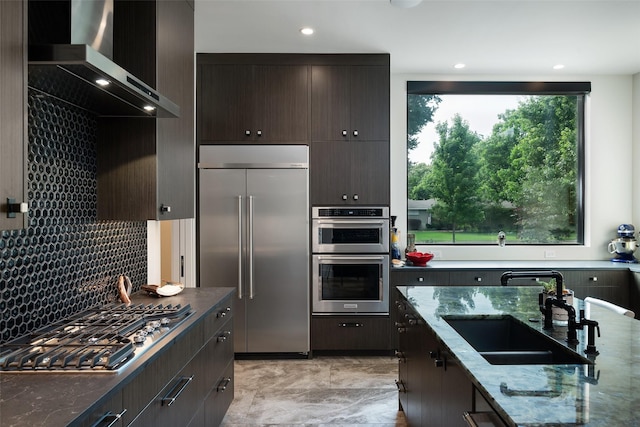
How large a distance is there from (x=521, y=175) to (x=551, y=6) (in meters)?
2.28

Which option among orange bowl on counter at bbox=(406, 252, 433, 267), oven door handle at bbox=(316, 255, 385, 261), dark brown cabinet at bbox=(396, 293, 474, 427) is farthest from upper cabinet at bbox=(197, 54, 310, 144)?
dark brown cabinet at bbox=(396, 293, 474, 427)

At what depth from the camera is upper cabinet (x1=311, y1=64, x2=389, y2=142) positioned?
4090 mm

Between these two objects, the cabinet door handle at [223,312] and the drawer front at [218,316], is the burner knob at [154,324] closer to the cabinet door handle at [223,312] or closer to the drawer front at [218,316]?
the drawer front at [218,316]

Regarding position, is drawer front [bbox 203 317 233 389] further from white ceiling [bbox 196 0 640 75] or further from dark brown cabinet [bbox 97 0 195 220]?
white ceiling [bbox 196 0 640 75]

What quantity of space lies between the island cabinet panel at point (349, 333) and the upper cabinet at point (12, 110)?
3128 mm

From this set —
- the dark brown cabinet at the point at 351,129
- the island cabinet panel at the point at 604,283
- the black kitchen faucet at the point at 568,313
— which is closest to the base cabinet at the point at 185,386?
the black kitchen faucet at the point at 568,313

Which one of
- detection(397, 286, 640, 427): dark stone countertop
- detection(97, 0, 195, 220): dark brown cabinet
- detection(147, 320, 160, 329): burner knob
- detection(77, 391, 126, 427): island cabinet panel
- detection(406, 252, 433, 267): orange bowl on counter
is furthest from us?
detection(406, 252, 433, 267): orange bowl on counter

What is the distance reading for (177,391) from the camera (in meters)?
1.86

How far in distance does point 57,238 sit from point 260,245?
217 cm

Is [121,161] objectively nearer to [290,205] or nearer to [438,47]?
[290,205]

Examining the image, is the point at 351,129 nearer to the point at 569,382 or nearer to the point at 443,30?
the point at 443,30

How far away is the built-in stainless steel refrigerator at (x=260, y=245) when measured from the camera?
4016mm

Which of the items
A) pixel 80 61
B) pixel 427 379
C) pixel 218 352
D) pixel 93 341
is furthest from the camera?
pixel 218 352

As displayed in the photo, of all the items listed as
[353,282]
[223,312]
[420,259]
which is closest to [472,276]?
[420,259]
